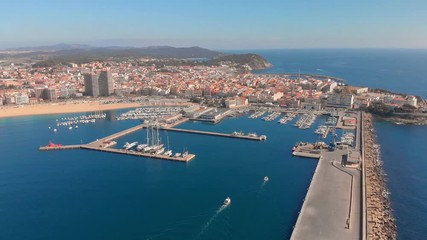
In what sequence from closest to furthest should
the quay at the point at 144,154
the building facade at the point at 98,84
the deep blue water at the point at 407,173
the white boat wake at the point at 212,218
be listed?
the white boat wake at the point at 212,218 < the deep blue water at the point at 407,173 < the quay at the point at 144,154 < the building facade at the point at 98,84

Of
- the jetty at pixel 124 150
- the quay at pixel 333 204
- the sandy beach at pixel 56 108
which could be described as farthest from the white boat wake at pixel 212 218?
the sandy beach at pixel 56 108

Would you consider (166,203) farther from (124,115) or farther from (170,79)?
(170,79)

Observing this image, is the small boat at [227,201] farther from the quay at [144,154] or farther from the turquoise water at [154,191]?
the quay at [144,154]

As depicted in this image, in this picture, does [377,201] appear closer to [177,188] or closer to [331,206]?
[331,206]

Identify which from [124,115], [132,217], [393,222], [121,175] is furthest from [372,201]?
[124,115]

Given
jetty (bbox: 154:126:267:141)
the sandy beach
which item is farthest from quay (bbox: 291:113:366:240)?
the sandy beach

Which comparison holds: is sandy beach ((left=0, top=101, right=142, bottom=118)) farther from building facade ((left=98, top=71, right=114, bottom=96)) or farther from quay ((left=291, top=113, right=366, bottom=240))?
quay ((left=291, top=113, right=366, bottom=240))
